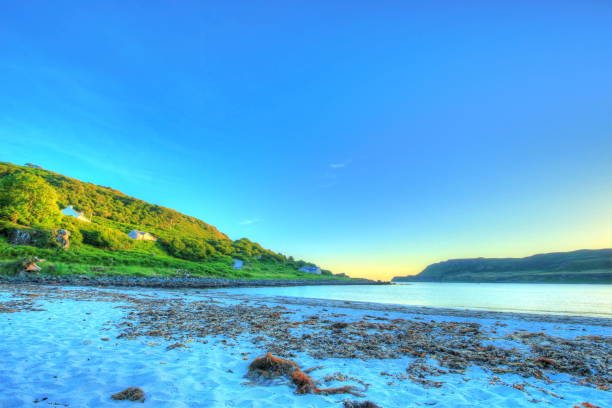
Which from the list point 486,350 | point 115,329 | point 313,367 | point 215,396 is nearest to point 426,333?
point 486,350

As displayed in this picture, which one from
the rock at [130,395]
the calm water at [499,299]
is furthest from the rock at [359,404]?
the calm water at [499,299]

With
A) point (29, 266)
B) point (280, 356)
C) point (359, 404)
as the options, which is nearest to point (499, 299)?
point (280, 356)

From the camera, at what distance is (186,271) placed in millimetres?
65062

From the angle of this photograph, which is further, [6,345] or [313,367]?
[6,345]

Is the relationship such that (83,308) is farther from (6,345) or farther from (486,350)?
(486,350)

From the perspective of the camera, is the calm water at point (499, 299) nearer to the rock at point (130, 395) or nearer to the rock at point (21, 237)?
the rock at point (130, 395)

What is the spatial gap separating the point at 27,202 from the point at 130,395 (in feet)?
282

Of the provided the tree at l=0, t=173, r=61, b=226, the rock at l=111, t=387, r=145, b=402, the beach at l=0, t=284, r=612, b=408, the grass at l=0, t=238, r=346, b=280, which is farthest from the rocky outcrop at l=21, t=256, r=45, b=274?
the rock at l=111, t=387, r=145, b=402

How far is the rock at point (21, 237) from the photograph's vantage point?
174 feet

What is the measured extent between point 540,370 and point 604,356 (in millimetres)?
3672

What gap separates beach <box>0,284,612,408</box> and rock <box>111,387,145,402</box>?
0.33ft

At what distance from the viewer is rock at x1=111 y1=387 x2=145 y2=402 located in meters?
4.87

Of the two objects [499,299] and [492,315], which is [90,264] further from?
[499,299]

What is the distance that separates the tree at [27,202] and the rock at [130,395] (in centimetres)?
8074
